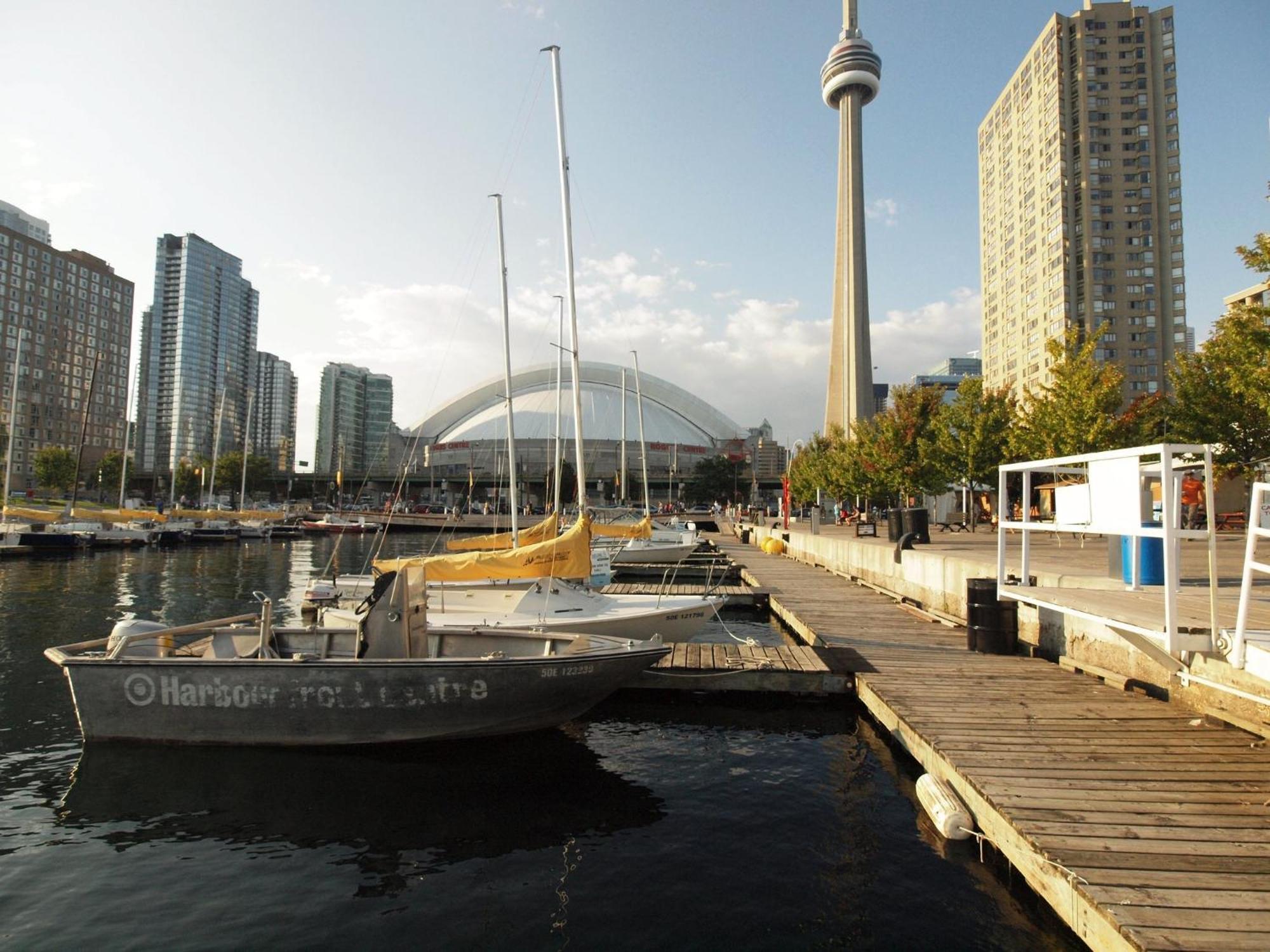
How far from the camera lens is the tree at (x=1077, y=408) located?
66.2 ft

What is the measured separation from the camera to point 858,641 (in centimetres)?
1323

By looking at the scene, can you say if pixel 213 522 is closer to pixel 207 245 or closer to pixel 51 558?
pixel 51 558

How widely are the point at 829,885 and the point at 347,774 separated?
18.4 ft

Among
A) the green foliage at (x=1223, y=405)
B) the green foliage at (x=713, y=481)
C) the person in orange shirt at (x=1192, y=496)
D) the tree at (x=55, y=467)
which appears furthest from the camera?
the green foliage at (x=713, y=481)

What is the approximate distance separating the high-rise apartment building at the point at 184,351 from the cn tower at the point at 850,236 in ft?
522

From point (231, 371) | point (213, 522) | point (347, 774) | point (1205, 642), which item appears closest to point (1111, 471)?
point (1205, 642)

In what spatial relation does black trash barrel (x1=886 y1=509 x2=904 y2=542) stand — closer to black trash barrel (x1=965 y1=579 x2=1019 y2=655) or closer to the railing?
black trash barrel (x1=965 y1=579 x2=1019 y2=655)

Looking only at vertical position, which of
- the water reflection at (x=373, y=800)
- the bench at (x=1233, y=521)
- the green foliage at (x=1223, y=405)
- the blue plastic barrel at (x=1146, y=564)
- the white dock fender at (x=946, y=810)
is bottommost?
the water reflection at (x=373, y=800)

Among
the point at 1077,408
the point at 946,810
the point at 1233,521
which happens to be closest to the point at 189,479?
the point at 1077,408

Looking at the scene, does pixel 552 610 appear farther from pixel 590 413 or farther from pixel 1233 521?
pixel 590 413

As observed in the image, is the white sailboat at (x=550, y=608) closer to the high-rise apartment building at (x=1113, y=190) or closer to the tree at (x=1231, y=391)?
the tree at (x=1231, y=391)

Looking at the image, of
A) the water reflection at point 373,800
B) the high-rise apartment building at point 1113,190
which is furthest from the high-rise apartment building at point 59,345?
the high-rise apartment building at point 1113,190

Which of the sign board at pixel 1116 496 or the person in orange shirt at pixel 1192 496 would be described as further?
the person in orange shirt at pixel 1192 496


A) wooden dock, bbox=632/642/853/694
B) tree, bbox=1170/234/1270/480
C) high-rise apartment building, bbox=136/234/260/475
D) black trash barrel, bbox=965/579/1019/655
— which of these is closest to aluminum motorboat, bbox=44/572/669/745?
wooden dock, bbox=632/642/853/694
